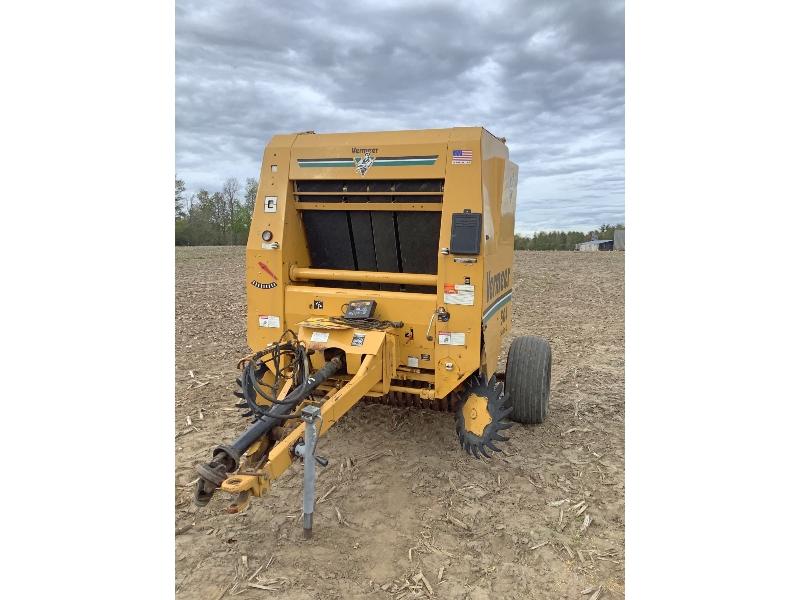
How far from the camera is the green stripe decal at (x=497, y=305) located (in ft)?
14.8

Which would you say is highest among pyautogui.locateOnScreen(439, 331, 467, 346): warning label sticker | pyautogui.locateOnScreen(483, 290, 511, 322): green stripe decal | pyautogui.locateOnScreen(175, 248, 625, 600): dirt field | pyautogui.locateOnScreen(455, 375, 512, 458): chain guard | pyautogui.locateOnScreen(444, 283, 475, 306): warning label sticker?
pyautogui.locateOnScreen(444, 283, 475, 306): warning label sticker

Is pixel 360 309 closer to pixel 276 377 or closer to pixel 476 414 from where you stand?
pixel 276 377

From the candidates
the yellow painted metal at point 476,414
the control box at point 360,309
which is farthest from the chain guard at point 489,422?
the control box at point 360,309

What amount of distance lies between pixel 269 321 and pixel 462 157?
7.06 ft

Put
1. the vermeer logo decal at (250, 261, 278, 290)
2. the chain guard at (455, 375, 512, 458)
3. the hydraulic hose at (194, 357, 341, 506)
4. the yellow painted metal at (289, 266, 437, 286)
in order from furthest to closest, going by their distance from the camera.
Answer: the vermeer logo decal at (250, 261, 278, 290) < the yellow painted metal at (289, 266, 437, 286) < the chain guard at (455, 375, 512, 458) < the hydraulic hose at (194, 357, 341, 506)

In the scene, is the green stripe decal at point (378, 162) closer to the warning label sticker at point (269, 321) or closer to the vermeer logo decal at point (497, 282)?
the vermeer logo decal at point (497, 282)

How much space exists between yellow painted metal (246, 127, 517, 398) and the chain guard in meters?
0.15

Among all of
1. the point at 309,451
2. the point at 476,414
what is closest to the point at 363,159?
the point at 476,414

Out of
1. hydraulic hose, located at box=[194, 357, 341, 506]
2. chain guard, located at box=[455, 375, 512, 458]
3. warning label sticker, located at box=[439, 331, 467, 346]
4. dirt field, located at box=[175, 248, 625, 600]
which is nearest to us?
hydraulic hose, located at box=[194, 357, 341, 506]

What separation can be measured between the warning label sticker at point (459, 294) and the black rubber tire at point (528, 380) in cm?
125

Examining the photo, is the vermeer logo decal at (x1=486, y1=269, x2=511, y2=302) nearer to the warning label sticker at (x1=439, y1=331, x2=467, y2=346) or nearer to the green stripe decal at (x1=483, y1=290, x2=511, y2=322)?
the green stripe decal at (x1=483, y1=290, x2=511, y2=322)

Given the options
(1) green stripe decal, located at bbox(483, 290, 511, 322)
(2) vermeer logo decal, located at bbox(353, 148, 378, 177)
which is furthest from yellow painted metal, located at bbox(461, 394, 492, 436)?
(2) vermeer logo decal, located at bbox(353, 148, 378, 177)

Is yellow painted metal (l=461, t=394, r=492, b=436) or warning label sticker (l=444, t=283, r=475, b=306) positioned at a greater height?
warning label sticker (l=444, t=283, r=475, b=306)

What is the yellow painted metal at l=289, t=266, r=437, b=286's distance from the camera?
449 cm
